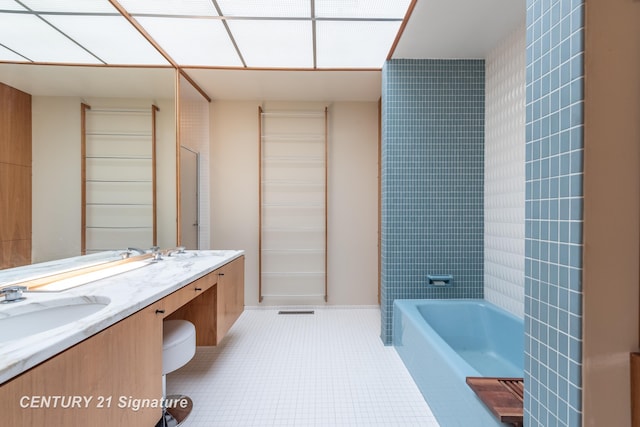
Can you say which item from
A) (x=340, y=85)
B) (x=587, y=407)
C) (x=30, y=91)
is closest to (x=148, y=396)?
(x=587, y=407)

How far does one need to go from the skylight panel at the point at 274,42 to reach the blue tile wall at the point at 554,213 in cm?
159

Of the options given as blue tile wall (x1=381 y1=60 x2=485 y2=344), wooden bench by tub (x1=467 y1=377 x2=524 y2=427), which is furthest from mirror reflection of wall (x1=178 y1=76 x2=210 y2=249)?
wooden bench by tub (x1=467 y1=377 x2=524 y2=427)

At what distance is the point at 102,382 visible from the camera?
33.0 inches

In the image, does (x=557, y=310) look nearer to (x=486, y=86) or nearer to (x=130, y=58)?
(x=486, y=86)

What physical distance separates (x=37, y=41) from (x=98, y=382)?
178 centimetres

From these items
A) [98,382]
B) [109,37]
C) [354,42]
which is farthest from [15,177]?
[354,42]

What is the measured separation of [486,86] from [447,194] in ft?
3.10

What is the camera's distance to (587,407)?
615 mm

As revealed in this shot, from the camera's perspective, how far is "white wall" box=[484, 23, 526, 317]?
5.90 feet

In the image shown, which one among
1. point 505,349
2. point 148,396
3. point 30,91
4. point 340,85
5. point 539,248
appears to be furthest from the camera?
point 340,85

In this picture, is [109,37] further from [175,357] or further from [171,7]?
[175,357]

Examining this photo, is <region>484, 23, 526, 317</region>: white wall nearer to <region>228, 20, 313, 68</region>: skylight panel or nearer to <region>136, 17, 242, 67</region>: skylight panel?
<region>228, 20, 313, 68</region>: skylight panel

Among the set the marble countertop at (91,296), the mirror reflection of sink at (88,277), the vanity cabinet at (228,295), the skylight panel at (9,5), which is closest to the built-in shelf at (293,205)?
the vanity cabinet at (228,295)

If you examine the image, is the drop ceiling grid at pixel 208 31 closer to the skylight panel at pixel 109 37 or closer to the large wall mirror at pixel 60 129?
the skylight panel at pixel 109 37
